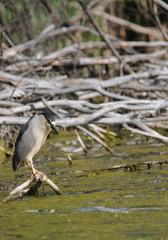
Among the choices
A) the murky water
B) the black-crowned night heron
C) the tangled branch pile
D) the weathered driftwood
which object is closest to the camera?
the murky water

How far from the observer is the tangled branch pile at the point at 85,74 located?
32.8 feet

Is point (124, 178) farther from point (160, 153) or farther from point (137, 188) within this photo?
point (160, 153)

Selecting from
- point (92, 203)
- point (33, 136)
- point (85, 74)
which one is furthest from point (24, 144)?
point (85, 74)

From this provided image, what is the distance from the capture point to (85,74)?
45.8ft

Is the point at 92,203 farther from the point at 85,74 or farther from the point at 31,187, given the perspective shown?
the point at 85,74

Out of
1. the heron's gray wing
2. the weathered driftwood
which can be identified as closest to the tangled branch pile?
the heron's gray wing

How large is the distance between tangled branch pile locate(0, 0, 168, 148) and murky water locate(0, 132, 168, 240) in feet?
1.90

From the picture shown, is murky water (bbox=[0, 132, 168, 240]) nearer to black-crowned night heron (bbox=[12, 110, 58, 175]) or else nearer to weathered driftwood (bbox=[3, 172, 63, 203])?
weathered driftwood (bbox=[3, 172, 63, 203])

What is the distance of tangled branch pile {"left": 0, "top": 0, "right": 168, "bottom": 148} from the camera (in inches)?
394

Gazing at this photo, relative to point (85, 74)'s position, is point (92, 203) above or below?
above

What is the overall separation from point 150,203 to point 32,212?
3.11 ft

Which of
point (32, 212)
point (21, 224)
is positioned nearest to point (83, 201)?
point (32, 212)

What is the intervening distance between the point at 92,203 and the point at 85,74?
23.6 feet

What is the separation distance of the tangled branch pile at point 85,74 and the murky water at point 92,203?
22.8 inches
